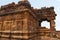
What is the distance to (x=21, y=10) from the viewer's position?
6711 millimetres

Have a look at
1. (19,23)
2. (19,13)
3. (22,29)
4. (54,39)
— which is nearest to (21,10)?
(19,13)

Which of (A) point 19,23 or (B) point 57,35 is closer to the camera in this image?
(A) point 19,23

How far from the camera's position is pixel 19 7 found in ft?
23.0

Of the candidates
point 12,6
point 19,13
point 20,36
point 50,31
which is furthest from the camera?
point 50,31

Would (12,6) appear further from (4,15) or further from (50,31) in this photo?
(50,31)

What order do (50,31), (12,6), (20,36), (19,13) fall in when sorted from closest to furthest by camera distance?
1. (20,36)
2. (19,13)
3. (12,6)
4. (50,31)

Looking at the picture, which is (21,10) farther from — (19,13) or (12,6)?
(12,6)

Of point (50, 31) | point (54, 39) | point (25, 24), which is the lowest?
point (54, 39)

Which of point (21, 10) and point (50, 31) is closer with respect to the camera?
point (21, 10)

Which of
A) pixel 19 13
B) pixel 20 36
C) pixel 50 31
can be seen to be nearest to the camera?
pixel 20 36

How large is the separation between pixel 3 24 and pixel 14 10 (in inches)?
50.7

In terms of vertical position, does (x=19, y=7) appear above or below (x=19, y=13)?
above

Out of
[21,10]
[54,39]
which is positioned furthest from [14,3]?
[54,39]

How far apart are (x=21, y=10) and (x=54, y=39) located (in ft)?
20.6
